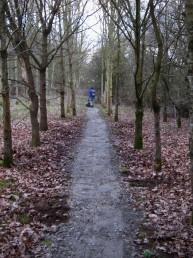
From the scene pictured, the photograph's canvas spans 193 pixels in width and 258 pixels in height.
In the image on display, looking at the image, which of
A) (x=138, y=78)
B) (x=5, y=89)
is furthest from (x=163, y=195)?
(x=138, y=78)

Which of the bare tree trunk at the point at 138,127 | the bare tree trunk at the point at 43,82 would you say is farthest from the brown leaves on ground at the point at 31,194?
the bare tree trunk at the point at 43,82

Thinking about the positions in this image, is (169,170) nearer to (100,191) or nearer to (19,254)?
(100,191)

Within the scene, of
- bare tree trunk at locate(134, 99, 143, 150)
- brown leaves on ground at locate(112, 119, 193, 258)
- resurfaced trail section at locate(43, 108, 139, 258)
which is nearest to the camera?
resurfaced trail section at locate(43, 108, 139, 258)

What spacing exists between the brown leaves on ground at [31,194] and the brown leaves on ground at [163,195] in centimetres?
178

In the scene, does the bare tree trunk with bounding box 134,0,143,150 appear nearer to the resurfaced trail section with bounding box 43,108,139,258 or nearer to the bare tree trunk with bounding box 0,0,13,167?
the resurfaced trail section with bounding box 43,108,139,258

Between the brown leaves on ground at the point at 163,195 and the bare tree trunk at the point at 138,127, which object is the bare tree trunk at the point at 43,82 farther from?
the bare tree trunk at the point at 138,127

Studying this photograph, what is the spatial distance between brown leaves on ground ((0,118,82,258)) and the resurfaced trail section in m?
0.34

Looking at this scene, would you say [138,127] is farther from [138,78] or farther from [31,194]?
[31,194]

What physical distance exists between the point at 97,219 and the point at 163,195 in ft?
7.03

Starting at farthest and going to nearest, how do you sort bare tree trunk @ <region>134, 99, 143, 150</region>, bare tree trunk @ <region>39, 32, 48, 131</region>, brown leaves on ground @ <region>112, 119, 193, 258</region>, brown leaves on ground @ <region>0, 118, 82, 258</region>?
Result: 1. bare tree trunk @ <region>39, 32, 48, 131</region>
2. bare tree trunk @ <region>134, 99, 143, 150</region>
3. brown leaves on ground @ <region>0, 118, 82, 258</region>
4. brown leaves on ground @ <region>112, 119, 193, 258</region>

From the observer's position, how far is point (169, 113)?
36.8m

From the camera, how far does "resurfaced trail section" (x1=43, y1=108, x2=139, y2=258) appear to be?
6.07 meters

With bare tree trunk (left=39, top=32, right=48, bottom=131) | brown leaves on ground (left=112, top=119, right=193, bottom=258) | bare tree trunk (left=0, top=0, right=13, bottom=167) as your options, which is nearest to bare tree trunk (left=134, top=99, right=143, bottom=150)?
brown leaves on ground (left=112, top=119, right=193, bottom=258)

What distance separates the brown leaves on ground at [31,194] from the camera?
21.4 ft
